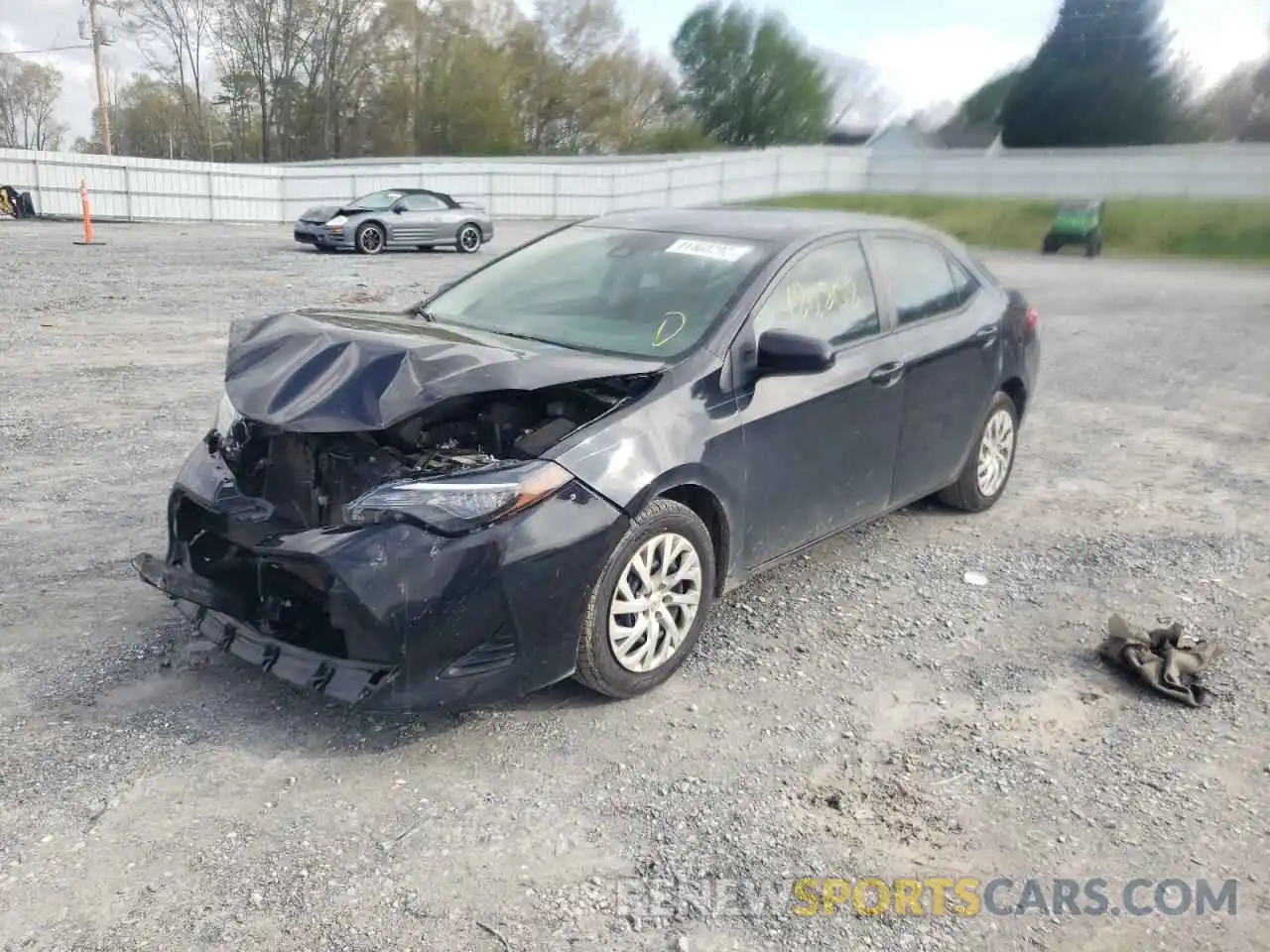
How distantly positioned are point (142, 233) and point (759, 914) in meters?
25.5

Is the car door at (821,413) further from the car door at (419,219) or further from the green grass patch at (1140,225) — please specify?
the green grass patch at (1140,225)

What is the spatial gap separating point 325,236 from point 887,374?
676 inches

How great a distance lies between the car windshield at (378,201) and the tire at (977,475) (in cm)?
1677

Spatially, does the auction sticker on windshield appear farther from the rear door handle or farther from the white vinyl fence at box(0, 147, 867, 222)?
the white vinyl fence at box(0, 147, 867, 222)

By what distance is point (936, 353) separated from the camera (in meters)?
5.00

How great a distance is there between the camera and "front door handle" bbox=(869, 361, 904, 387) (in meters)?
4.58

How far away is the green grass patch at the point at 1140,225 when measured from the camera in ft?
94.8

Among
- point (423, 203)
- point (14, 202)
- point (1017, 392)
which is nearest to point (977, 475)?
point (1017, 392)

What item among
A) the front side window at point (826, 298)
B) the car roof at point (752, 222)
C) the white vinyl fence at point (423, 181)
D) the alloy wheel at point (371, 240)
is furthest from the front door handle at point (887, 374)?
the white vinyl fence at point (423, 181)

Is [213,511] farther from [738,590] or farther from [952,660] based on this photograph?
[952,660]

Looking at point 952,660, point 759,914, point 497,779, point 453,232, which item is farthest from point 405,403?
point 453,232

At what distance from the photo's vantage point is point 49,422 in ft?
23.0

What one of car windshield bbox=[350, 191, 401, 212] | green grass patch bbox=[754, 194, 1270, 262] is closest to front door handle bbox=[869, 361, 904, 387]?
car windshield bbox=[350, 191, 401, 212]

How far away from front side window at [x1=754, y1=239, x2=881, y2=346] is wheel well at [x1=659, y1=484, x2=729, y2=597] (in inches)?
28.1
